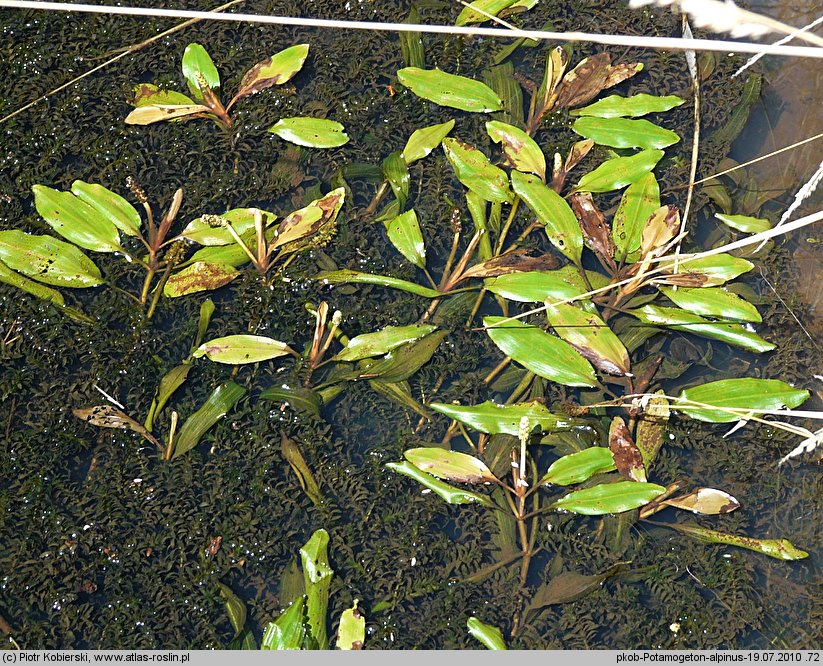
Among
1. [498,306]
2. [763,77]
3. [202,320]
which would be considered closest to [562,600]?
[498,306]

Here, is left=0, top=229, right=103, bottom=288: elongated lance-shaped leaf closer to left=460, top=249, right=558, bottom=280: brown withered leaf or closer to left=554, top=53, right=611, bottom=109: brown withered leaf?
left=460, top=249, right=558, bottom=280: brown withered leaf

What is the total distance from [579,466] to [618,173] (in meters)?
0.73

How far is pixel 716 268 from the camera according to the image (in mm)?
1616

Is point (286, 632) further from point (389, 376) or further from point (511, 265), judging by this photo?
point (511, 265)

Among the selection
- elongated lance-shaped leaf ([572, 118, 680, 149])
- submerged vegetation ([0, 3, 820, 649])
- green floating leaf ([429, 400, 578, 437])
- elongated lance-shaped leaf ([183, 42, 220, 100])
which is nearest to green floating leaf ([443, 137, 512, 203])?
submerged vegetation ([0, 3, 820, 649])

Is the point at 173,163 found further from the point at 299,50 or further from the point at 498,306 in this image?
the point at 498,306

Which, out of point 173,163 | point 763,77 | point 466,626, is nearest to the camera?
point 466,626

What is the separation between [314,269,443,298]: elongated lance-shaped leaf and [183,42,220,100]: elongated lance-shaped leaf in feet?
2.00

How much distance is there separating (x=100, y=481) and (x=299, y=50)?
1162mm

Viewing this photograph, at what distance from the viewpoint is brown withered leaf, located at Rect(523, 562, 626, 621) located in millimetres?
1401

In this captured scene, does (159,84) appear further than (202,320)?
Yes

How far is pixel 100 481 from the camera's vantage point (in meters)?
1.46

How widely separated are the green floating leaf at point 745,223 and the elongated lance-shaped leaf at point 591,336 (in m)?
0.43

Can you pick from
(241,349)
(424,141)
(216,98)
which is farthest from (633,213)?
(216,98)
